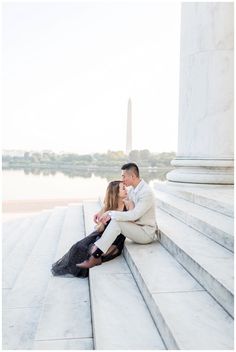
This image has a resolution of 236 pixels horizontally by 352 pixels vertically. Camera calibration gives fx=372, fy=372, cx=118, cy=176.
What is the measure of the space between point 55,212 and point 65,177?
90.0 feet

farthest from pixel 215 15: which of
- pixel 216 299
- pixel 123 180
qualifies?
pixel 216 299

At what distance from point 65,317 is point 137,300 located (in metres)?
1.12

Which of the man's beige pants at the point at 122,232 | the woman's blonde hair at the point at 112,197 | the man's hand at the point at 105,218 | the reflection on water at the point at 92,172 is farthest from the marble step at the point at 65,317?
the reflection on water at the point at 92,172

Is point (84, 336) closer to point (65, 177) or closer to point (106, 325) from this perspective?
point (106, 325)

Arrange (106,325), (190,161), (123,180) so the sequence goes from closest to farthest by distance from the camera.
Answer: (106,325), (123,180), (190,161)

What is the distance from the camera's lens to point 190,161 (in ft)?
36.5

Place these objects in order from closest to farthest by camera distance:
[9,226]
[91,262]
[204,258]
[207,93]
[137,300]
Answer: [137,300], [204,258], [91,262], [207,93], [9,226]

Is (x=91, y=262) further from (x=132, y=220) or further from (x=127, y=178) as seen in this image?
(x=127, y=178)

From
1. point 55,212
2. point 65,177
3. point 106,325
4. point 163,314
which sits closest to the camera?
point 163,314

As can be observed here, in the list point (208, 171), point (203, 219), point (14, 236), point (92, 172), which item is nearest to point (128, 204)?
point (203, 219)

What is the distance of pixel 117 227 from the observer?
6777 mm

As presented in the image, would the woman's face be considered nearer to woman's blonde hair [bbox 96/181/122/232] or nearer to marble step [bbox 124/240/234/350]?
woman's blonde hair [bbox 96/181/122/232]

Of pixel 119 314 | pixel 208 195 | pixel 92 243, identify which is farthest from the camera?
pixel 208 195

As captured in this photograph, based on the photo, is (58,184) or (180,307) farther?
(58,184)
